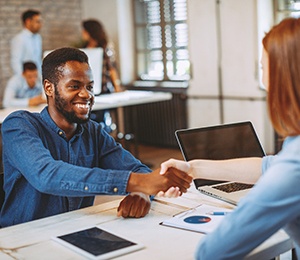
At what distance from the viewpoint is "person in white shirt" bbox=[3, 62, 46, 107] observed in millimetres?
5070

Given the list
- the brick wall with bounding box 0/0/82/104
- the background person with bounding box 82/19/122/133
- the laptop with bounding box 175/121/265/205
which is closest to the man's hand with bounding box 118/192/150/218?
the laptop with bounding box 175/121/265/205

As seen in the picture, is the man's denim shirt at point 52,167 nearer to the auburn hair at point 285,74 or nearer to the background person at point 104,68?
the auburn hair at point 285,74

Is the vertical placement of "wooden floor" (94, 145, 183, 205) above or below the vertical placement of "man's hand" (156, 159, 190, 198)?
below

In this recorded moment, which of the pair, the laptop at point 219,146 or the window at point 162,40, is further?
the window at point 162,40

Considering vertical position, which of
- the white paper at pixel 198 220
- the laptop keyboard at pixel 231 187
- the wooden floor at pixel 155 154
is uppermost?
the white paper at pixel 198 220

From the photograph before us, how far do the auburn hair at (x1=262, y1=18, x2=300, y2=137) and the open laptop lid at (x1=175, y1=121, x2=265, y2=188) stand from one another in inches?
35.8

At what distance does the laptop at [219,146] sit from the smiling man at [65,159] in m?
0.20

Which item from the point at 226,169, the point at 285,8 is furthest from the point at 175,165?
the point at 285,8

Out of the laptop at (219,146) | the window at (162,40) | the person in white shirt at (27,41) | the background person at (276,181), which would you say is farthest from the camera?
the window at (162,40)

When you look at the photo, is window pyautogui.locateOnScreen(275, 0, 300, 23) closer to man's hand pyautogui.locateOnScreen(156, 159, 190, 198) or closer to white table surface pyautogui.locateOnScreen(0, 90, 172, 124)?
white table surface pyautogui.locateOnScreen(0, 90, 172, 124)

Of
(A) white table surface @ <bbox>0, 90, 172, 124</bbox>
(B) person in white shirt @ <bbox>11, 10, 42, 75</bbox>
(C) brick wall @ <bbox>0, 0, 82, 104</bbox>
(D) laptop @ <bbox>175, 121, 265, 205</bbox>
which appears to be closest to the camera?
(D) laptop @ <bbox>175, 121, 265, 205</bbox>

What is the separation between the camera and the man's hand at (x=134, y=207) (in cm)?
172

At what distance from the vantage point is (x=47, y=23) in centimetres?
720

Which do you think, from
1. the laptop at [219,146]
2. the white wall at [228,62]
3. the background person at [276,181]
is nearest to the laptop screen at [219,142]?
the laptop at [219,146]
